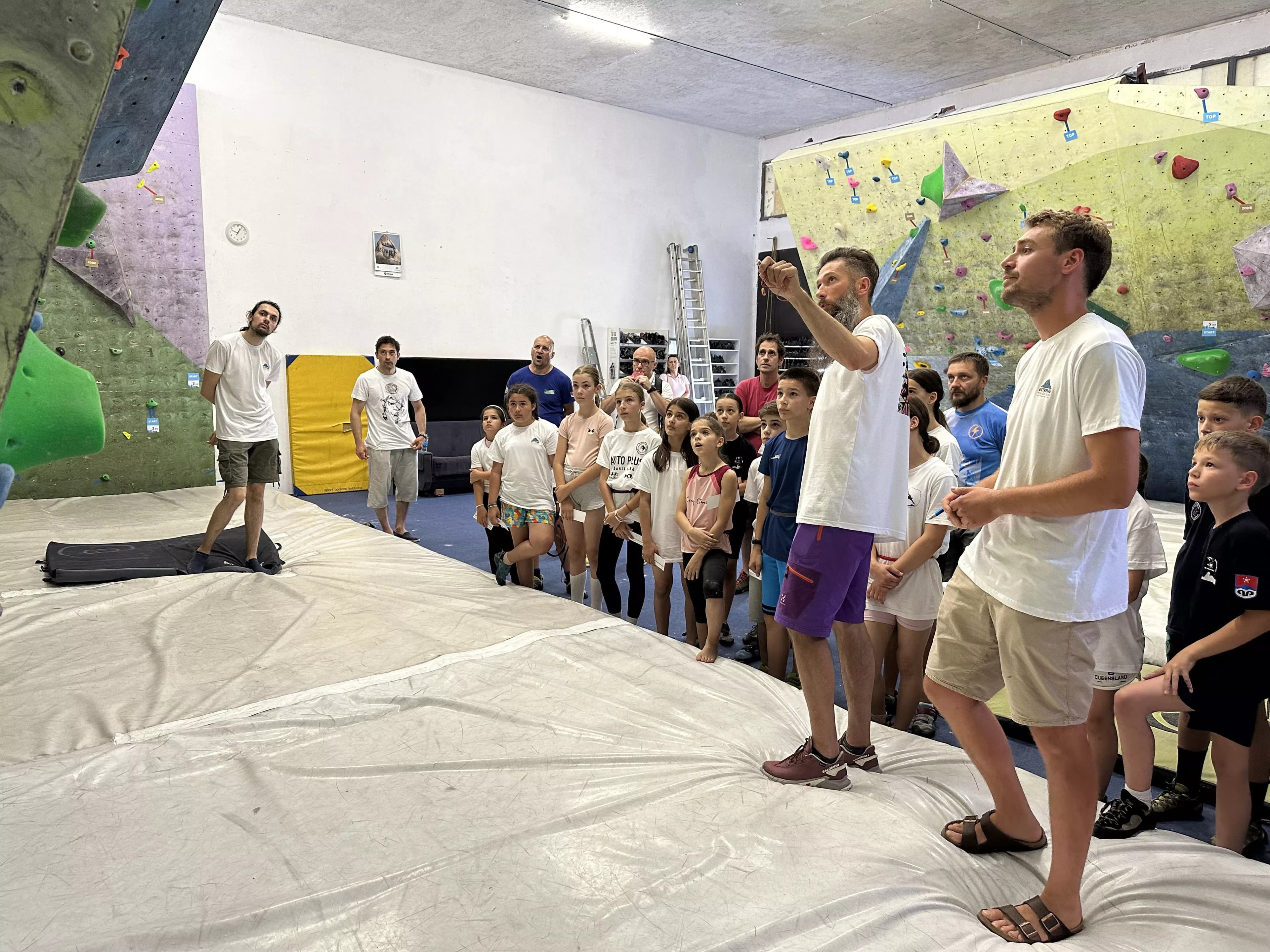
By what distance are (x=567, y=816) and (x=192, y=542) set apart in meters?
4.25

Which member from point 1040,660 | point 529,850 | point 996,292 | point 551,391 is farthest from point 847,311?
point 996,292

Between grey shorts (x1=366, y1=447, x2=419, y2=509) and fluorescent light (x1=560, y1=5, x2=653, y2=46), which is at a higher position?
fluorescent light (x1=560, y1=5, x2=653, y2=46)

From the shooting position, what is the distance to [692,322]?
12.4m

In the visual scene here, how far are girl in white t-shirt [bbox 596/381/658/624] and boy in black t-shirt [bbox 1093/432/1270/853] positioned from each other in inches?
94.3

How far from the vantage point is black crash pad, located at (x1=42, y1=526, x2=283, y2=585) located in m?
4.65

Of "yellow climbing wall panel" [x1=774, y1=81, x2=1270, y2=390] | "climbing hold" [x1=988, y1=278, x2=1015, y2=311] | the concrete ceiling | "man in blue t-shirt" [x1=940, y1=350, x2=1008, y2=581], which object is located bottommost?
"man in blue t-shirt" [x1=940, y1=350, x2=1008, y2=581]

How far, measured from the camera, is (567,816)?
2320mm

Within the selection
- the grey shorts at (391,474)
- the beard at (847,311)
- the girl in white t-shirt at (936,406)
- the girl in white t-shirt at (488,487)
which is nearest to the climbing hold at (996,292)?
the girl in white t-shirt at (936,406)

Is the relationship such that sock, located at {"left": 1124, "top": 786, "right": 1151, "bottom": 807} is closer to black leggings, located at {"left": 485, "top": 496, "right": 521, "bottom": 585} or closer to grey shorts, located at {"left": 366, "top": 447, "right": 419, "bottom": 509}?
black leggings, located at {"left": 485, "top": 496, "right": 521, "bottom": 585}

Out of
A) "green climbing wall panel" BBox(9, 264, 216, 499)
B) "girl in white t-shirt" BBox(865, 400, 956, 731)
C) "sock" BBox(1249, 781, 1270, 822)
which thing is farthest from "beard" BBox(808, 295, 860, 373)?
"green climbing wall panel" BBox(9, 264, 216, 499)

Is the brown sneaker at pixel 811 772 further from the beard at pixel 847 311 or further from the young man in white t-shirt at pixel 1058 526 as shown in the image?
the beard at pixel 847 311

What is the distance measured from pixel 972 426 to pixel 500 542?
277cm

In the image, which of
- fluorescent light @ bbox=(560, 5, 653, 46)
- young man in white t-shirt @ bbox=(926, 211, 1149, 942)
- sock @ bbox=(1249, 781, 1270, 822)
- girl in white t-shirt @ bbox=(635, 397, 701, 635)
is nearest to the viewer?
young man in white t-shirt @ bbox=(926, 211, 1149, 942)

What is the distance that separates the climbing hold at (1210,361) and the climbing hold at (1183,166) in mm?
1444
